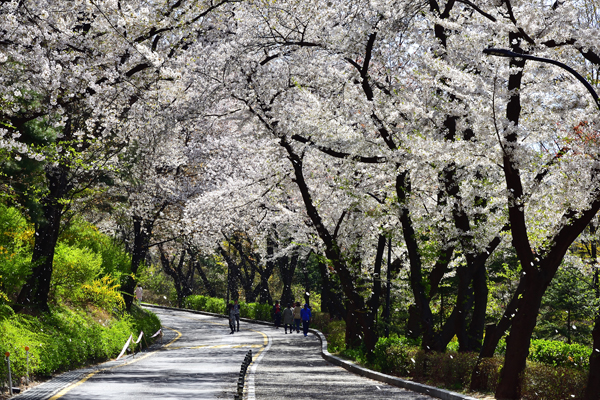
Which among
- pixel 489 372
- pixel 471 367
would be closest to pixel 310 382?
pixel 471 367

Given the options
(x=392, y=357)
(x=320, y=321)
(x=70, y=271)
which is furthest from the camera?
(x=320, y=321)

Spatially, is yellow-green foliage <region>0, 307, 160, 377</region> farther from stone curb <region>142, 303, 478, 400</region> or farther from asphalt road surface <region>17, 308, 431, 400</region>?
stone curb <region>142, 303, 478, 400</region>

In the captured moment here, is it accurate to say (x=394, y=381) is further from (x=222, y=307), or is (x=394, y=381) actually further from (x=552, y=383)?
(x=222, y=307)

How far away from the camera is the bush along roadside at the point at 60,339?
13430 millimetres

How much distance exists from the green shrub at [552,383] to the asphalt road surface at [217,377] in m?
2.35

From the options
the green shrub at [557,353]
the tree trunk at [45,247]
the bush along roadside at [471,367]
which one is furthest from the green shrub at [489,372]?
the tree trunk at [45,247]

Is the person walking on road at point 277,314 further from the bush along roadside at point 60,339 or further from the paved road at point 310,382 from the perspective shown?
the bush along roadside at point 60,339

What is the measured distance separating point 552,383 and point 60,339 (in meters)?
12.0

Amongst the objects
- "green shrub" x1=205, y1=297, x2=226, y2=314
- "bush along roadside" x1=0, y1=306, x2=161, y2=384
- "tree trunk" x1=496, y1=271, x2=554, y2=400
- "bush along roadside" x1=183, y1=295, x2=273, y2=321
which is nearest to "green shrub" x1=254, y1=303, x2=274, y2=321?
"bush along roadside" x1=183, y1=295, x2=273, y2=321

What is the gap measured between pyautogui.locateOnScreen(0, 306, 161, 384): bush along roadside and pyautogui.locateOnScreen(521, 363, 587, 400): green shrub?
9.34 m

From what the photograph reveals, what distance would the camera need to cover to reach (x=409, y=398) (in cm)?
1302

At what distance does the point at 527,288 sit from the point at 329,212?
530 inches

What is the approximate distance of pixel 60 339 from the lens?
1703 cm

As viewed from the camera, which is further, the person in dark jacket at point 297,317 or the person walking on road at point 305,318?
the person in dark jacket at point 297,317
